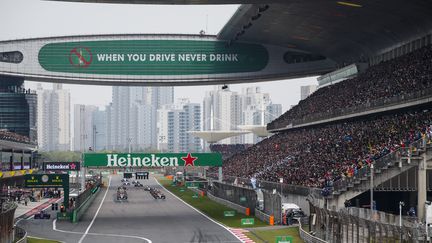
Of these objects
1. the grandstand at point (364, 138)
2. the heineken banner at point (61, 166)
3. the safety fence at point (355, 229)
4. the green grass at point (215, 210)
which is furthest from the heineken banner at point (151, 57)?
the safety fence at point (355, 229)

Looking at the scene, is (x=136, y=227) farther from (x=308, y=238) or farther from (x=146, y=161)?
(x=308, y=238)

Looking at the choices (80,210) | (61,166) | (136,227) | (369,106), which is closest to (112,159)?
(80,210)

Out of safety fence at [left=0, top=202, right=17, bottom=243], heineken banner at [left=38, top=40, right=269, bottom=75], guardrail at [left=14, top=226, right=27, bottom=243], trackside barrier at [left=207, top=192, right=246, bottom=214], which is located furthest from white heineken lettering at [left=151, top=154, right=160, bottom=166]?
heineken banner at [left=38, top=40, right=269, bottom=75]

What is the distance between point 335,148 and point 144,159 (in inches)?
600

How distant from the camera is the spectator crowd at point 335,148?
51.4 metres

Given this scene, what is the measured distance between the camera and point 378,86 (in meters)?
64.8

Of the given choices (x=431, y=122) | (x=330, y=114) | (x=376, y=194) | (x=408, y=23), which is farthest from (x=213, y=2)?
(x=330, y=114)

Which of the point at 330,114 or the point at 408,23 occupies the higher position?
the point at 408,23

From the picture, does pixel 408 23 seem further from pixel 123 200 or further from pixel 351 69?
pixel 123 200

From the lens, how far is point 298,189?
181 ft

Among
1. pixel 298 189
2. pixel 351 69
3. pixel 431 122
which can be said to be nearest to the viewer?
pixel 431 122

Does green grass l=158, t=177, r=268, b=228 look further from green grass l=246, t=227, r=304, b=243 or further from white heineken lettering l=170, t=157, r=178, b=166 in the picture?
white heineken lettering l=170, t=157, r=178, b=166

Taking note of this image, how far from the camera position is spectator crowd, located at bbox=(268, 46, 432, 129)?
185 ft

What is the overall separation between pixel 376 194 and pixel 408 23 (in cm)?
1539
